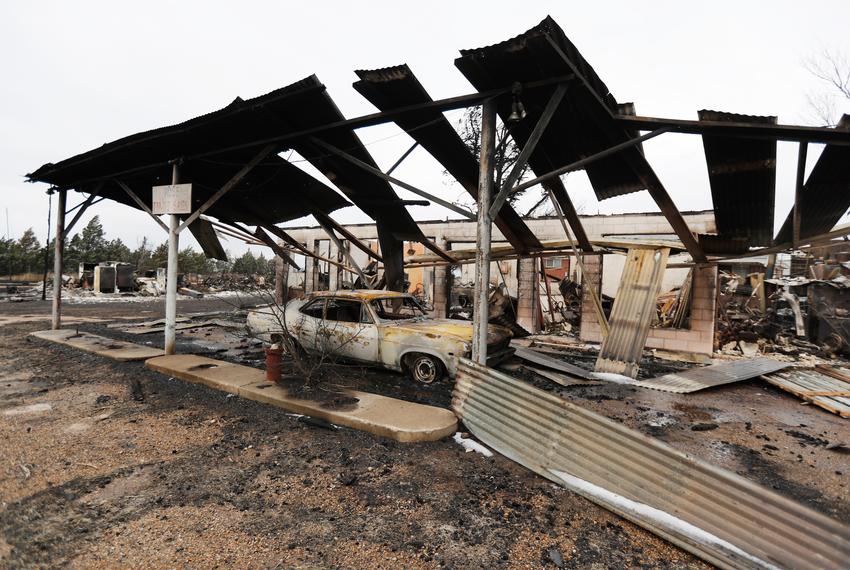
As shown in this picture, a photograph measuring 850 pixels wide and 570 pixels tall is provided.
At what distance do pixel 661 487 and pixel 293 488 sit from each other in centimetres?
266

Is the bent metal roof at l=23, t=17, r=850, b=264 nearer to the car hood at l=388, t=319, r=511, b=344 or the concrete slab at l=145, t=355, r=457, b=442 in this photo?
the car hood at l=388, t=319, r=511, b=344

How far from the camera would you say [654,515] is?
2707 millimetres

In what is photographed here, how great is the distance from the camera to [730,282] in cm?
1420

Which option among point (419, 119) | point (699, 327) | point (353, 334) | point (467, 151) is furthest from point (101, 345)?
point (699, 327)

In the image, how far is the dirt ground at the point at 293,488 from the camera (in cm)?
241

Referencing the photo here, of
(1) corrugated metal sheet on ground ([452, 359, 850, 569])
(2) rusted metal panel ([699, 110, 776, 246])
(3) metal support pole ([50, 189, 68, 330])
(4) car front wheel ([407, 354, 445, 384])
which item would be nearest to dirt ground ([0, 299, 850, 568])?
(1) corrugated metal sheet on ground ([452, 359, 850, 569])

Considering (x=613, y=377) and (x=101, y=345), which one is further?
(x=101, y=345)

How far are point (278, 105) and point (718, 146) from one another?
542 cm

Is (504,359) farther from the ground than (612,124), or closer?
closer

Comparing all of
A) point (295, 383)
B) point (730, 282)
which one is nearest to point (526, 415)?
point (295, 383)

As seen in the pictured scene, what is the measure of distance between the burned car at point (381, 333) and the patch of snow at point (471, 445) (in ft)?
6.21

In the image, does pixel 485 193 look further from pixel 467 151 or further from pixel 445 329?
pixel 445 329

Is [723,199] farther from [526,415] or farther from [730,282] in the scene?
[730,282]

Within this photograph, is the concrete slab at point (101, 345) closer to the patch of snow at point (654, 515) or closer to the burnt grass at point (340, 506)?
the burnt grass at point (340, 506)
